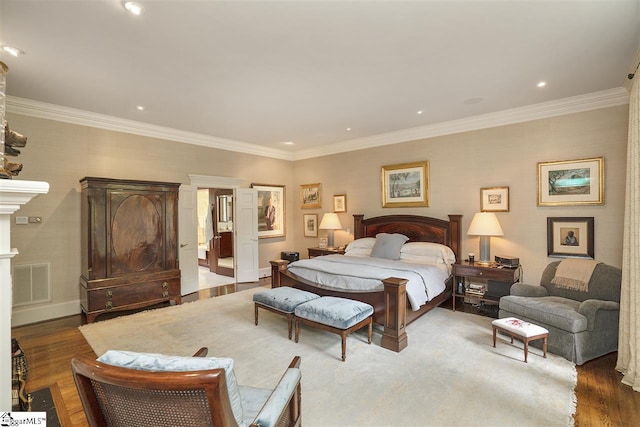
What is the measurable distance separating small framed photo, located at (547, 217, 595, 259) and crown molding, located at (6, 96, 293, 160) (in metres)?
5.44

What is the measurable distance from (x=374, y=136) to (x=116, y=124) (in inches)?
174

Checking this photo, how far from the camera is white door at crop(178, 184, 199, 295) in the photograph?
5.51 meters

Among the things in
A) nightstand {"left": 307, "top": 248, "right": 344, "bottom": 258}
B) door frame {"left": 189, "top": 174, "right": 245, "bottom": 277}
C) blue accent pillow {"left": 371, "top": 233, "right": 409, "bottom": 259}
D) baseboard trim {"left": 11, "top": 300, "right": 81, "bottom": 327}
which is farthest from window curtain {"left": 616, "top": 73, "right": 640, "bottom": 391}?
baseboard trim {"left": 11, "top": 300, "right": 81, "bottom": 327}

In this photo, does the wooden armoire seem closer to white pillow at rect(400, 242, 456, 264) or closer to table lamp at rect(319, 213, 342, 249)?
table lamp at rect(319, 213, 342, 249)

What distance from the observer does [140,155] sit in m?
5.08

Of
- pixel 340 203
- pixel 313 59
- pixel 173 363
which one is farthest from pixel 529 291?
pixel 173 363

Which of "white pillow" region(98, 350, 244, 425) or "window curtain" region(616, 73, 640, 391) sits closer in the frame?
"white pillow" region(98, 350, 244, 425)

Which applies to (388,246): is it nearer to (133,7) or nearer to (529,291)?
(529,291)

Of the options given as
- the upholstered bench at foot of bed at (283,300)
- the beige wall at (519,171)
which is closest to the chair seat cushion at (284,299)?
the upholstered bench at foot of bed at (283,300)

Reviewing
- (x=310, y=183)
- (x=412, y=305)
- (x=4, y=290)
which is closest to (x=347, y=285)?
(x=412, y=305)

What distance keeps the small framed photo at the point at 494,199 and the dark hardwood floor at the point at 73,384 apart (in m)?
2.17

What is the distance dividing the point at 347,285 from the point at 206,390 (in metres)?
2.92

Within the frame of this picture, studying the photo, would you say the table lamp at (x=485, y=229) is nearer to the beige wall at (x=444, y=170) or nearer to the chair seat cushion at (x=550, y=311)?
the beige wall at (x=444, y=170)

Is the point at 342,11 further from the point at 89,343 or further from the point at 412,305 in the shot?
the point at 89,343
